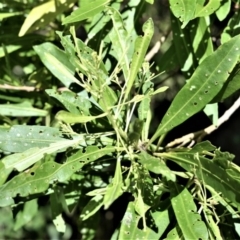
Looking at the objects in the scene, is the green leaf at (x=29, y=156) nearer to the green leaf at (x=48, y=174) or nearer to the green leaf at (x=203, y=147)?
the green leaf at (x=48, y=174)

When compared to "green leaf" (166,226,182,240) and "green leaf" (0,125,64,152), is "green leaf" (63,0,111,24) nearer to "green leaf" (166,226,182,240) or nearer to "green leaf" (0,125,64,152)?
"green leaf" (0,125,64,152)

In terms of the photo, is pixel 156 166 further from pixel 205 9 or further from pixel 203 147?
pixel 205 9

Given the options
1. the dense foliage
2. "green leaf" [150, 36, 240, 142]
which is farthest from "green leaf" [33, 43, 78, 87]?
"green leaf" [150, 36, 240, 142]

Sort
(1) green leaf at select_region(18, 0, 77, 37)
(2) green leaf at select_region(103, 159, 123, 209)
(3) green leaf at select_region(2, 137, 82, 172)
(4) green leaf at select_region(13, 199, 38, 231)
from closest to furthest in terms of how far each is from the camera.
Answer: (2) green leaf at select_region(103, 159, 123, 209)
(3) green leaf at select_region(2, 137, 82, 172)
(1) green leaf at select_region(18, 0, 77, 37)
(4) green leaf at select_region(13, 199, 38, 231)

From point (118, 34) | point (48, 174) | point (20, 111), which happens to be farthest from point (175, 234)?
point (20, 111)

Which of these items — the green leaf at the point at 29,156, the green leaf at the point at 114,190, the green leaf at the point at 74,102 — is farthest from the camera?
the green leaf at the point at 74,102

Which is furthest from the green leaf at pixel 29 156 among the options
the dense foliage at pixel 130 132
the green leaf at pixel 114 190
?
the green leaf at pixel 114 190
